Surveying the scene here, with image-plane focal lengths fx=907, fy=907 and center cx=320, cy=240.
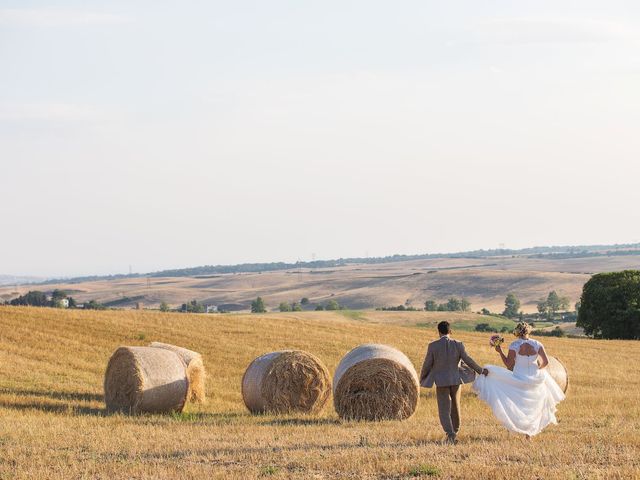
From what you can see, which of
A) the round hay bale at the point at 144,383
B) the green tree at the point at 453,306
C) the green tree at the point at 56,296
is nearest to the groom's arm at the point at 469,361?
the round hay bale at the point at 144,383

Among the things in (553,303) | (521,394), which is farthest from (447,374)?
(553,303)

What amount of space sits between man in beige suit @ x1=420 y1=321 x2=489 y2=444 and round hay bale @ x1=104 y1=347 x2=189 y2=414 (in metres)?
7.32

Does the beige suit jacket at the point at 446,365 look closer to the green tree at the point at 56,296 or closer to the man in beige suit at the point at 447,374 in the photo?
the man in beige suit at the point at 447,374

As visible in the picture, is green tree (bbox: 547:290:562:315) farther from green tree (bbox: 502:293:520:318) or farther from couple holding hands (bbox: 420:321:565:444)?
couple holding hands (bbox: 420:321:565:444)

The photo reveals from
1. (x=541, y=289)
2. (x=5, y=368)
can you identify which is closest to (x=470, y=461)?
(x=5, y=368)

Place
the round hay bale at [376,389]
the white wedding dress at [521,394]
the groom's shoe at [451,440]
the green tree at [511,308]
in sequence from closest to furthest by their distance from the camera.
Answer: the groom's shoe at [451,440], the white wedding dress at [521,394], the round hay bale at [376,389], the green tree at [511,308]

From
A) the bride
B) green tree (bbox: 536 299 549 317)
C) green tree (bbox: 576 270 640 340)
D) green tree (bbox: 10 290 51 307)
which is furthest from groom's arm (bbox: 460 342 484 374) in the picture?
green tree (bbox: 536 299 549 317)

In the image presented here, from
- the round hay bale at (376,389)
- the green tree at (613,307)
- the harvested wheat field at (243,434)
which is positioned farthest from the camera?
the green tree at (613,307)

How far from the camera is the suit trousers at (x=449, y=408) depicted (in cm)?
1362

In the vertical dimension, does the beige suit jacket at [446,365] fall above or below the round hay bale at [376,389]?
above

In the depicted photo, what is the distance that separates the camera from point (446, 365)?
45.2 feet

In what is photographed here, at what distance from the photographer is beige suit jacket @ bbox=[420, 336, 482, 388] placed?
13750 mm

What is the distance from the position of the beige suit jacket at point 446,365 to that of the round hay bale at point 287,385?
6.15 m

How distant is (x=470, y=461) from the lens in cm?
1127
